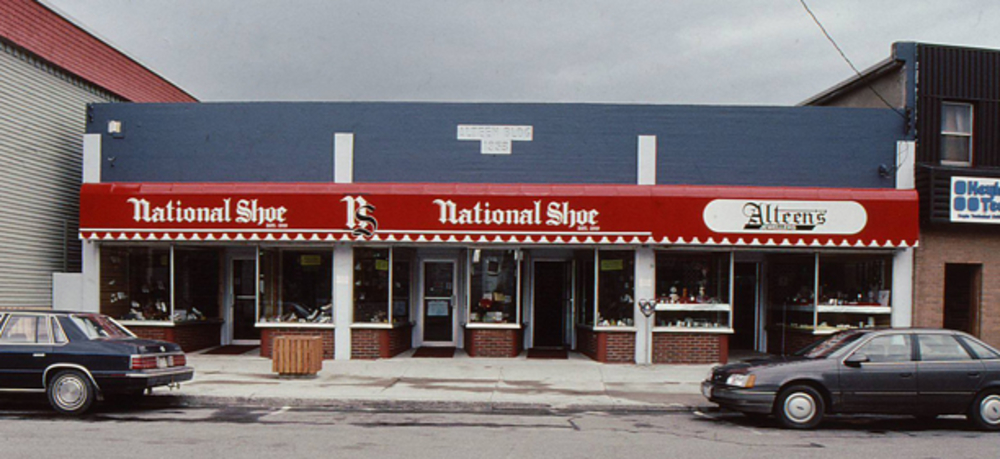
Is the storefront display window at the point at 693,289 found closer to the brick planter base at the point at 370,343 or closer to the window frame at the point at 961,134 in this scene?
the window frame at the point at 961,134

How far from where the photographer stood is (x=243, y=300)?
19094 mm

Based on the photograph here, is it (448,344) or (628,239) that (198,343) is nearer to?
(448,344)

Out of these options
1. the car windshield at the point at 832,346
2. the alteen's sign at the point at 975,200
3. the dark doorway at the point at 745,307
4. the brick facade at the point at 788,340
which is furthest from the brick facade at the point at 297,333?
the alteen's sign at the point at 975,200

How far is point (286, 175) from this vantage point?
17250 millimetres

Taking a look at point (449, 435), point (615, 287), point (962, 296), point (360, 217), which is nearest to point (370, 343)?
point (360, 217)

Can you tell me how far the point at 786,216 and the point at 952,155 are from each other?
14.0ft

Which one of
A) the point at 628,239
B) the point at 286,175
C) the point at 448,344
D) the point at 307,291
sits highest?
the point at 286,175

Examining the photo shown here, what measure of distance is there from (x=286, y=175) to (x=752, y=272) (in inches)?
438

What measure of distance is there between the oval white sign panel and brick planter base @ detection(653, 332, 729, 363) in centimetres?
238

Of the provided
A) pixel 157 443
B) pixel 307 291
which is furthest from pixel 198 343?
pixel 157 443

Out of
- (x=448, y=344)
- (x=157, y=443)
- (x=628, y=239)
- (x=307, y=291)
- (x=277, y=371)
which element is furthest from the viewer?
(x=448, y=344)

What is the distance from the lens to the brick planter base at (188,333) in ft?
57.2

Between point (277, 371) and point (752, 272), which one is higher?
point (752, 272)

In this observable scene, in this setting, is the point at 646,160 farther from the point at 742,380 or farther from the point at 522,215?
the point at 742,380
